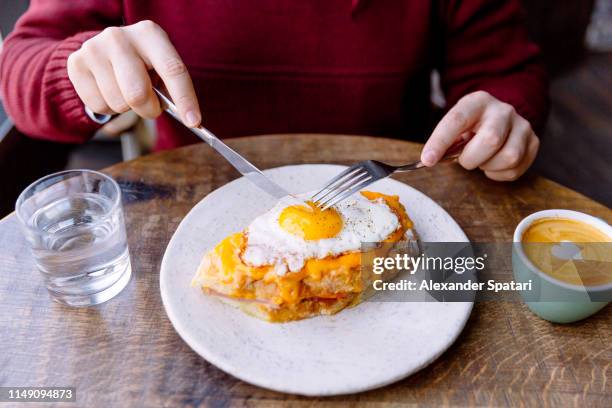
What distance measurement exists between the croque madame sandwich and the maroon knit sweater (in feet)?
2.49

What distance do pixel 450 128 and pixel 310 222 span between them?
1.61 feet

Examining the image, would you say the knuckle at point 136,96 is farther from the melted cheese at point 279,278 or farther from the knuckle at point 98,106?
the melted cheese at point 279,278

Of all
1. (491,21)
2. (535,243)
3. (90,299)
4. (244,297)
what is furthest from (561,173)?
(90,299)

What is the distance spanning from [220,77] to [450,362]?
4.16 feet

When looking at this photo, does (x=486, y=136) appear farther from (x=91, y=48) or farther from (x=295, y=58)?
(x=91, y=48)

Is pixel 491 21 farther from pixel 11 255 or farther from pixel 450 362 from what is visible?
pixel 11 255

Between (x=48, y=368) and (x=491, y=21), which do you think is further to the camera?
(x=491, y=21)

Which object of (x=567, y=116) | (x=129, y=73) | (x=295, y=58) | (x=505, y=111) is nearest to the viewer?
(x=129, y=73)

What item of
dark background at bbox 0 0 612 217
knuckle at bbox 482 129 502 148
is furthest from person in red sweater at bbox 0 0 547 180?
dark background at bbox 0 0 612 217

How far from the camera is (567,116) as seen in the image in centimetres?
373

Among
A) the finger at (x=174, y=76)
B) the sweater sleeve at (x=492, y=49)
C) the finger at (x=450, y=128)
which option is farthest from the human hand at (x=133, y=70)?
the sweater sleeve at (x=492, y=49)

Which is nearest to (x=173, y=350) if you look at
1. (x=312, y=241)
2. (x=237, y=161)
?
(x=312, y=241)

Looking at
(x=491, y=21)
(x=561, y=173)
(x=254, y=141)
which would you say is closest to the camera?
(x=254, y=141)

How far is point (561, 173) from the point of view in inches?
130
